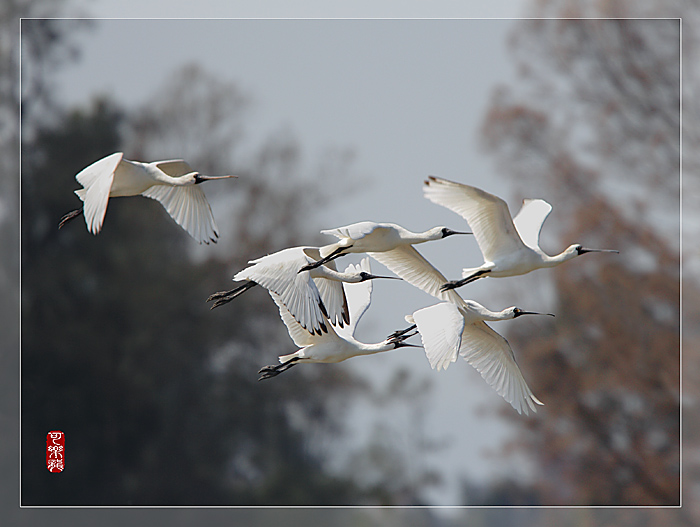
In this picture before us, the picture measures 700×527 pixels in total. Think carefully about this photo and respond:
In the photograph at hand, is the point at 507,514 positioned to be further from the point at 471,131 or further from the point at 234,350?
the point at 471,131

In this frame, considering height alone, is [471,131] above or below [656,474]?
above

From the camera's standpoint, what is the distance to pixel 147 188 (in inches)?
136

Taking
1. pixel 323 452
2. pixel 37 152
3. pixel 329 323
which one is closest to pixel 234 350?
pixel 323 452

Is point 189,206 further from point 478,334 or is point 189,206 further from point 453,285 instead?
point 478,334

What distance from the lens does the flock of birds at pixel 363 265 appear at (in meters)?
3.14

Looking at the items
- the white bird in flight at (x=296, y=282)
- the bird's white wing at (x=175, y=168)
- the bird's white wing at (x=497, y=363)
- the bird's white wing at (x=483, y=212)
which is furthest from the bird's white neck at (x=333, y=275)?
the bird's white wing at (x=175, y=168)

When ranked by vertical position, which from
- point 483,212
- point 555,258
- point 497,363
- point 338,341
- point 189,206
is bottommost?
point 497,363

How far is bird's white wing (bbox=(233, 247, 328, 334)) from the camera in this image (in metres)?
3.13

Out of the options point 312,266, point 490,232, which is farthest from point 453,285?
point 312,266

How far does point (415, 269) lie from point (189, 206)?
946mm

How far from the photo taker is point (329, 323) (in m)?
3.63

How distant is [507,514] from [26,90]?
3.88 metres

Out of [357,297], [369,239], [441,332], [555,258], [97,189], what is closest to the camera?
[97,189]

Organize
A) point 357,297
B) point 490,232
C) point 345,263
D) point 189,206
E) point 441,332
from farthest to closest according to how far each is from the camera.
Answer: point 345,263, point 357,297, point 189,206, point 490,232, point 441,332
